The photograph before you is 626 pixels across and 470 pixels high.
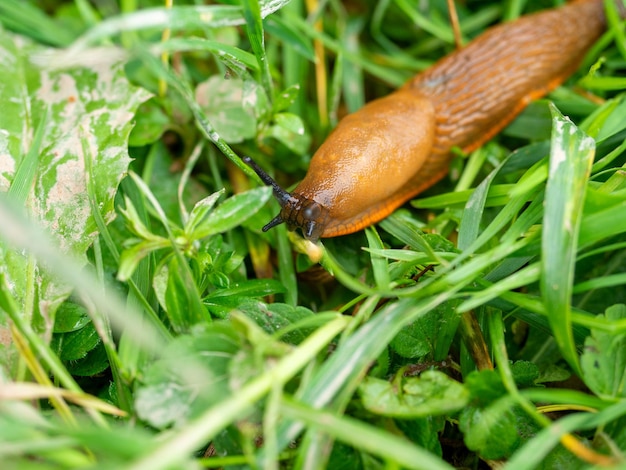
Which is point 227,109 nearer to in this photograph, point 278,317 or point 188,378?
point 278,317

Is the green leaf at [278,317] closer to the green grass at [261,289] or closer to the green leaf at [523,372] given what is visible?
the green grass at [261,289]

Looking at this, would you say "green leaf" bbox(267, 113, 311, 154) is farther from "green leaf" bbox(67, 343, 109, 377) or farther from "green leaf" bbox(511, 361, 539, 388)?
"green leaf" bbox(511, 361, 539, 388)

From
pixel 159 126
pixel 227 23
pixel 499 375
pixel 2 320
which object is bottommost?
pixel 499 375

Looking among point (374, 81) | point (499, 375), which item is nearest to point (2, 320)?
point (499, 375)

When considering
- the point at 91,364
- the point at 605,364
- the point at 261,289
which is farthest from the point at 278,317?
the point at 605,364

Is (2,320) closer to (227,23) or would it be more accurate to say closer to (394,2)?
(227,23)

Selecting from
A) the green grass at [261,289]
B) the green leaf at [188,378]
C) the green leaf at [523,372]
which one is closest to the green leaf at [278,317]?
the green grass at [261,289]

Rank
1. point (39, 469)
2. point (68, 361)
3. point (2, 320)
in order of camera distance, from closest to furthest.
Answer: point (39, 469), point (2, 320), point (68, 361)

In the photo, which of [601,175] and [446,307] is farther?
[601,175]
